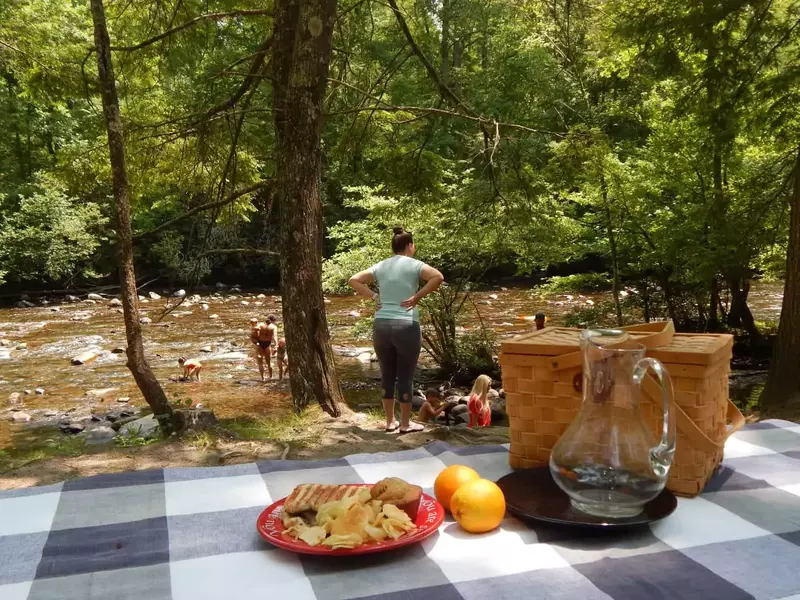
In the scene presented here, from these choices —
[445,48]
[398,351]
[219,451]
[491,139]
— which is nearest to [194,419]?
[219,451]

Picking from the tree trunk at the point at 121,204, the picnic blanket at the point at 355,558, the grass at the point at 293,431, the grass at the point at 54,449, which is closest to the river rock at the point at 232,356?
the grass at the point at 54,449

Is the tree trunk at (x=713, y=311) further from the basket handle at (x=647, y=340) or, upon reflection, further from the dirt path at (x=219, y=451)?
the basket handle at (x=647, y=340)

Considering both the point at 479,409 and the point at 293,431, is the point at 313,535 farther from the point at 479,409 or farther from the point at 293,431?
the point at 479,409

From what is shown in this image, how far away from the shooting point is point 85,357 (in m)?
12.9

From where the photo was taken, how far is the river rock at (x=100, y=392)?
34.5 ft

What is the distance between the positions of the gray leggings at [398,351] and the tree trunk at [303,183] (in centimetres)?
68

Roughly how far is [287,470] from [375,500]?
0.49 meters

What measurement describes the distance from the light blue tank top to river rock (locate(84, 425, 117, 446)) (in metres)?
4.87

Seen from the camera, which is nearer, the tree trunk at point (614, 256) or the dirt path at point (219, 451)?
the dirt path at point (219, 451)

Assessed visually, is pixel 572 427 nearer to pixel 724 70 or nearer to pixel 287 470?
pixel 287 470

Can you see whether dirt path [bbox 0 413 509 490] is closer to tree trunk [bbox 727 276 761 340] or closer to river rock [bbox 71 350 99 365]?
tree trunk [bbox 727 276 761 340]

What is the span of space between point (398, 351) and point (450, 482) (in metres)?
3.74

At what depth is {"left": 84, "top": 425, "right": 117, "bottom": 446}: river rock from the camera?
809 centimetres

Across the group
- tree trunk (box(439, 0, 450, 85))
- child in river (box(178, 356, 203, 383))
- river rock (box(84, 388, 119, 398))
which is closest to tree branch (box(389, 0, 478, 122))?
child in river (box(178, 356, 203, 383))
